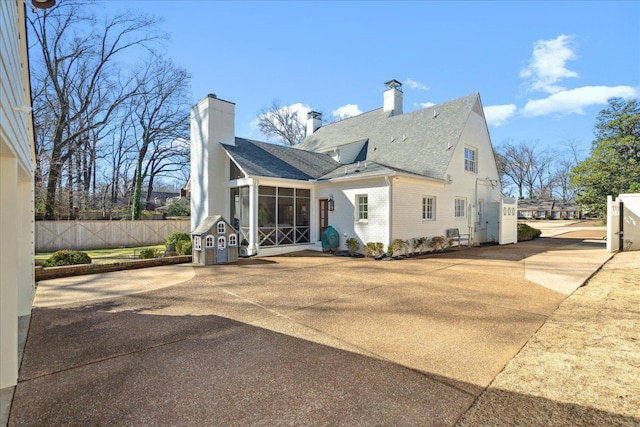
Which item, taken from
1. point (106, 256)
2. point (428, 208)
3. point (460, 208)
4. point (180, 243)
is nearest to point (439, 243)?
point (428, 208)

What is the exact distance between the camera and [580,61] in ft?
52.7

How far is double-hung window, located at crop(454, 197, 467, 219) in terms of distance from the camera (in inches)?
594

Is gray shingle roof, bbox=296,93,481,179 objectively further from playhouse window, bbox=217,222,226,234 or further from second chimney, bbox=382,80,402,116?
playhouse window, bbox=217,222,226,234

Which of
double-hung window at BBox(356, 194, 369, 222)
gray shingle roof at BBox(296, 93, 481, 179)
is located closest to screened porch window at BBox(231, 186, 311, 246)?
double-hung window at BBox(356, 194, 369, 222)

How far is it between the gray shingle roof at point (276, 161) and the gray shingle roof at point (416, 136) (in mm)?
2752

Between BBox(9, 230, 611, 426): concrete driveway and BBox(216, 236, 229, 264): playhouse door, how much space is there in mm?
2760

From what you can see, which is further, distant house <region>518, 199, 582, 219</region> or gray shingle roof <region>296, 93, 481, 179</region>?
distant house <region>518, 199, 582, 219</region>

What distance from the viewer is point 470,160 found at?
15.9 m

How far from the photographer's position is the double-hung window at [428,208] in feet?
43.5

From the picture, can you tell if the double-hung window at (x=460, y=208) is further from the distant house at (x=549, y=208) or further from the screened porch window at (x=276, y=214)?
the distant house at (x=549, y=208)

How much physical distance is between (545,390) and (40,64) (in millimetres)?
29727

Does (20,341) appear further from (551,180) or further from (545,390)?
(551,180)

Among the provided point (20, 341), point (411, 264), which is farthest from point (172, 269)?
point (411, 264)

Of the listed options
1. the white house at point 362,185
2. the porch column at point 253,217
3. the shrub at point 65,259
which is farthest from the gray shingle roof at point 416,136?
the shrub at point 65,259
